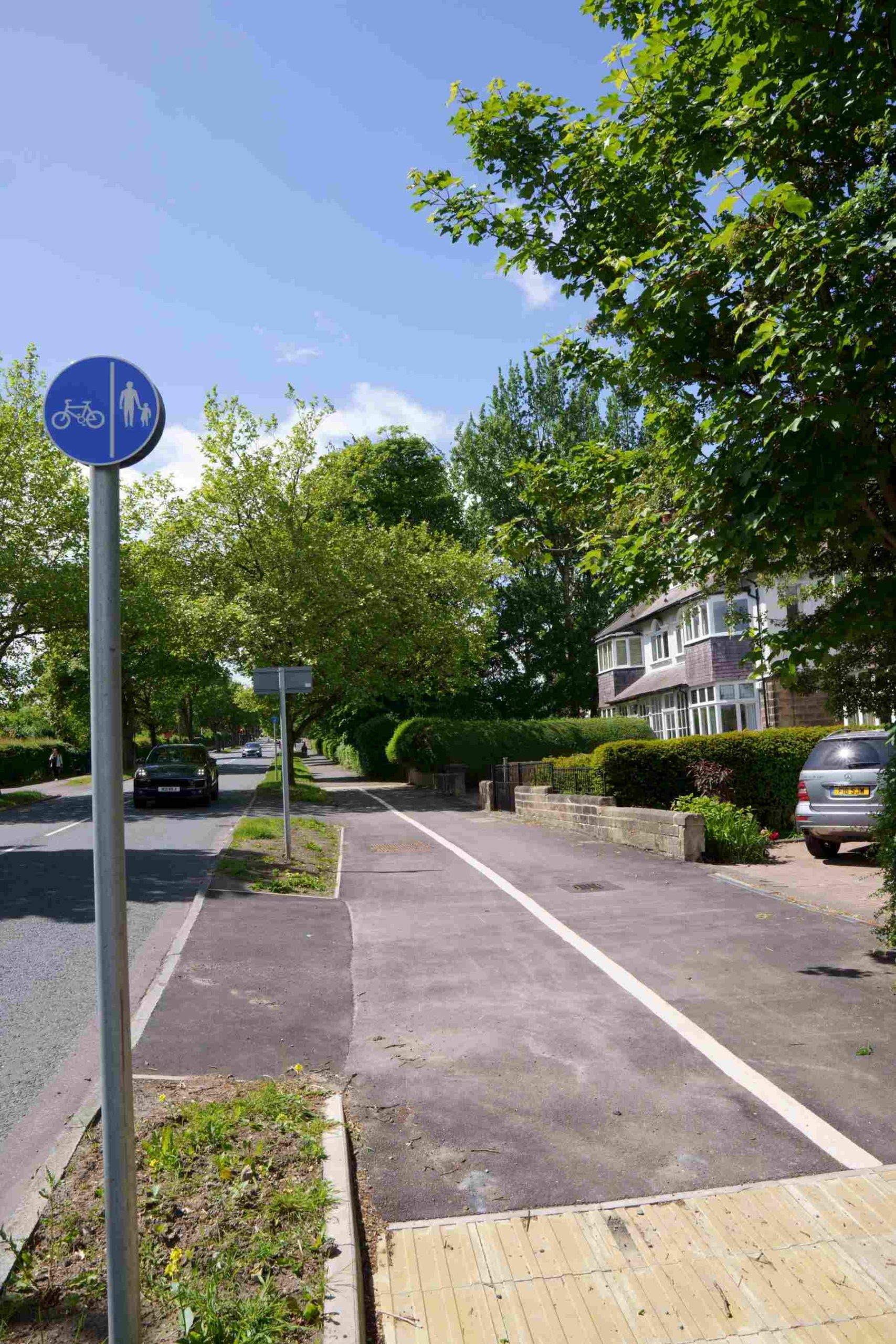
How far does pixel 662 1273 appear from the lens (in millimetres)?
3254

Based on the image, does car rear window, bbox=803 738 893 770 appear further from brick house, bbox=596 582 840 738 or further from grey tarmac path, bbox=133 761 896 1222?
brick house, bbox=596 582 840 738

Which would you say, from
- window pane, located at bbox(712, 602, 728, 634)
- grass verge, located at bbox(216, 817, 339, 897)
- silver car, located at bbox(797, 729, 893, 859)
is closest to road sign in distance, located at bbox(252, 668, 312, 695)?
grass verge, located at bbox(216, 817, 339, 897)

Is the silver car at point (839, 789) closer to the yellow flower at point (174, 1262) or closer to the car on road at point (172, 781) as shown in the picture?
the yellow flower at point (174, 1262)

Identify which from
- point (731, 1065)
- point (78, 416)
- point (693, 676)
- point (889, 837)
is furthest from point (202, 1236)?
point (693, 676)

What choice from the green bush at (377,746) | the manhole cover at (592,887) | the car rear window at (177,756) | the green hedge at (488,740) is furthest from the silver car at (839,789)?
the green bush at (377,746)

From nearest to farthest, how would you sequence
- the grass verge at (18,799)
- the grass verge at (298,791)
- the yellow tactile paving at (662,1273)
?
1. the yellow tactile paving at (662,1273)
2. the grass verge at (298,791)
3. the grass verge at (18,799)

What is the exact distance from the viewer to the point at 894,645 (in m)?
8.58

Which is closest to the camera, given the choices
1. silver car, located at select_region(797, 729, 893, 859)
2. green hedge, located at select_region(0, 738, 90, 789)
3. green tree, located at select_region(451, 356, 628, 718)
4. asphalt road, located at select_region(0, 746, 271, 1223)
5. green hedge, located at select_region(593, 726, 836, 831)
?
asphalt road, located at select_region(0, 746, 271, 1223)

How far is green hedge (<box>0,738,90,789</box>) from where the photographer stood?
4156cm

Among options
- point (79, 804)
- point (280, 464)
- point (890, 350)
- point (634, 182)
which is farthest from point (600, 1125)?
point (280, 464)

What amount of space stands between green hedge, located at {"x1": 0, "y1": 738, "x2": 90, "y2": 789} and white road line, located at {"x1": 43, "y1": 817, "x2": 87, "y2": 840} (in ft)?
65.9

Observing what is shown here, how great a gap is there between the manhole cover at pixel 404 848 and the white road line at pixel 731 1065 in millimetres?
6318

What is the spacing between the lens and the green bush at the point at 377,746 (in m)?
42.5

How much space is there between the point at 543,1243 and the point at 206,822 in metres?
18.1
